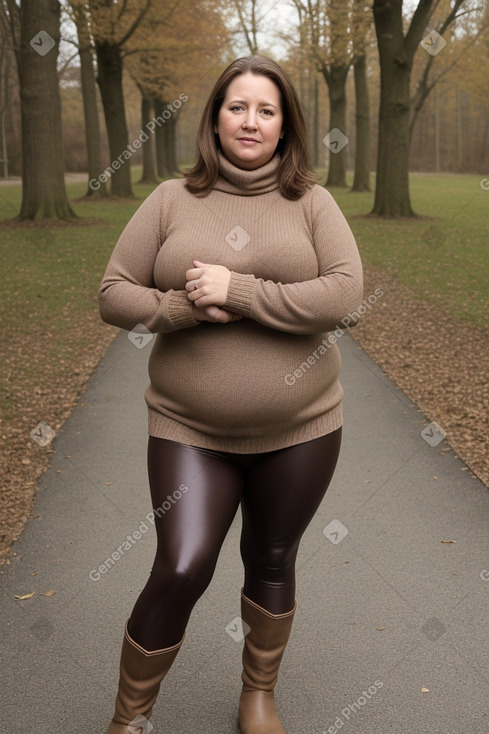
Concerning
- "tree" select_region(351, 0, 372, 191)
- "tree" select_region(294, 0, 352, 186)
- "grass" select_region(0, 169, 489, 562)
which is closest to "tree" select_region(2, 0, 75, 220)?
"grass" select_region(0, 169, 489, 562)

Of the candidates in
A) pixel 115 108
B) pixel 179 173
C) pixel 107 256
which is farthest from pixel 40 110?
pixel 179 173

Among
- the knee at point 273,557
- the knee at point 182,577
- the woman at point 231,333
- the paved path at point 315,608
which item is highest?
the woman at point 231,333

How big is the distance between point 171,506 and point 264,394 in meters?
0.39

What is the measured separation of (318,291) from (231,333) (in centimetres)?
26

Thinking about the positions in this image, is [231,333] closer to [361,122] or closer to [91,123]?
[91,123]

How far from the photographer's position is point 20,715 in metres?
2.89

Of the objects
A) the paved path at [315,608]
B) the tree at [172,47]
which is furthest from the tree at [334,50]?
the paved path at [315,608]

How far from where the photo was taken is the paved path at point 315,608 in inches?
117

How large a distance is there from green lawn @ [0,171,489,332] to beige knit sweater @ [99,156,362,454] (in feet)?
24.0

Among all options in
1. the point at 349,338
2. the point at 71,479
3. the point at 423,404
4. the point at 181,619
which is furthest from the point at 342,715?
the point at 349,338

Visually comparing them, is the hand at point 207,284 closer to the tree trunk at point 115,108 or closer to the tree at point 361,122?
the tree trunk at point 115,108

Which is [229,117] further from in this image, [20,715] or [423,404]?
[423,404]

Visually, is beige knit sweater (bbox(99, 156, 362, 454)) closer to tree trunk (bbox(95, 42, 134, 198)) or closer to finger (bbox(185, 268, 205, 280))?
finger (bbox(185, 268, 205, 280))

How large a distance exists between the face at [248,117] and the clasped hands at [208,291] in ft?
1.19
